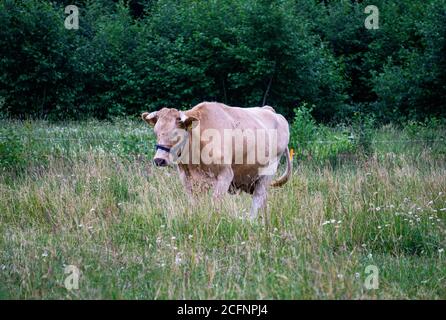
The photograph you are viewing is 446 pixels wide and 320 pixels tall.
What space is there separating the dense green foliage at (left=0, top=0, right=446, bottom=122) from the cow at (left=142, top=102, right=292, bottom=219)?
1479 centimetres

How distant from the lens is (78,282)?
4.92 metres

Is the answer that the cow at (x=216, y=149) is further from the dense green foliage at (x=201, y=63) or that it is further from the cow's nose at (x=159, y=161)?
the dense green foliage at (x=201, y=63)

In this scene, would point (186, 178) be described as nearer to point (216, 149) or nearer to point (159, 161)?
point (216, 149)

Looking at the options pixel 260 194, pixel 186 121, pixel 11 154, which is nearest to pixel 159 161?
pixel 186 121

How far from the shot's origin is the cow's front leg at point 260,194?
7.54 m

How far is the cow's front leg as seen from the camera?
7.54 meters

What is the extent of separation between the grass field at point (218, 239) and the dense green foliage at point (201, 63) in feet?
49.0

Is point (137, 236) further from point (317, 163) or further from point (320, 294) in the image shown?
point (317, 163)

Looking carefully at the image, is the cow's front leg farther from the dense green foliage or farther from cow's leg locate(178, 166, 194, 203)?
the dense green foliage

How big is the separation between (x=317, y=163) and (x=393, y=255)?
5.95 metres

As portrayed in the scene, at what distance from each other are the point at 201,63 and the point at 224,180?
18384mm

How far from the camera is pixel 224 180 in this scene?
7.69 m

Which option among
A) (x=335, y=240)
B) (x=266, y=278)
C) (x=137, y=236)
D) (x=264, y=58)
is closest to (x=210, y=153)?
(x=137, y=236)
